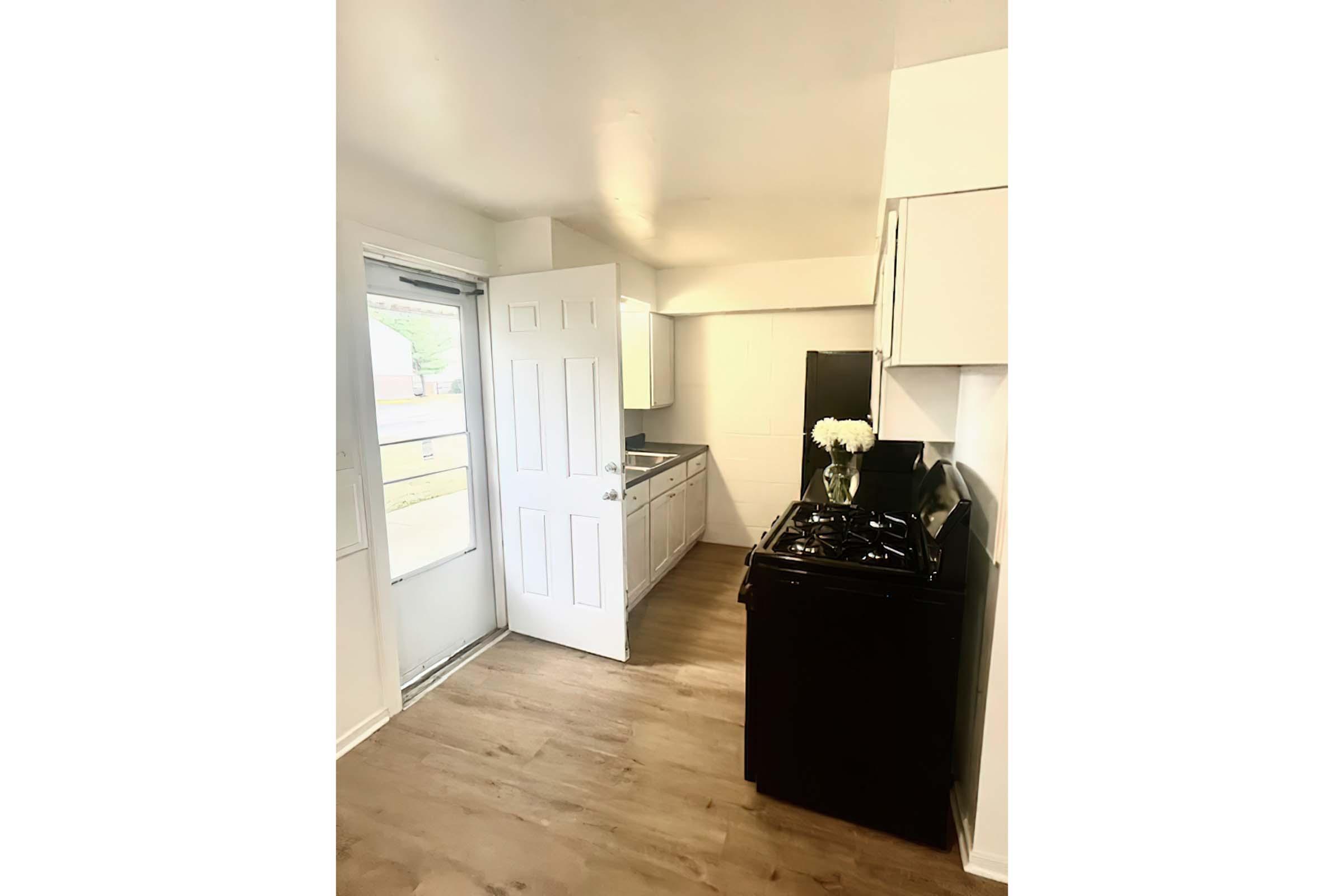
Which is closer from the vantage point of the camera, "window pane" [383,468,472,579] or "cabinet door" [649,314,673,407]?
"window pane" [383,468,472,579]

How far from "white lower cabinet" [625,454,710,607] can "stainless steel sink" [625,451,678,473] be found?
122mm

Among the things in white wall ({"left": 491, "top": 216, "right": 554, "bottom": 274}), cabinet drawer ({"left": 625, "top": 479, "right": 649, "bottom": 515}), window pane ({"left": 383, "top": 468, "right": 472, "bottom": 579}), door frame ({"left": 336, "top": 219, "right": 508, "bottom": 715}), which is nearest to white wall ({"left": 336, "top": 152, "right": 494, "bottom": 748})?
door frame ({"left": 336, "top": 219, "right": 508, "bottom": 715})

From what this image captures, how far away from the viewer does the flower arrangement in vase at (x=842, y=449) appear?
2334 millimetres

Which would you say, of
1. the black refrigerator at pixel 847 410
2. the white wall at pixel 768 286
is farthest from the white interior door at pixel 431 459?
the black refrigerator at pixel 847 410

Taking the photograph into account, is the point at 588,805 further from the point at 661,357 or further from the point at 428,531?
the point at 661,357

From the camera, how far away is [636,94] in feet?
4.99

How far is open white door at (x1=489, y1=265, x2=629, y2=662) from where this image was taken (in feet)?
8.57

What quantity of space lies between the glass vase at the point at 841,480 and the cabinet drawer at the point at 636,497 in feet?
3.67

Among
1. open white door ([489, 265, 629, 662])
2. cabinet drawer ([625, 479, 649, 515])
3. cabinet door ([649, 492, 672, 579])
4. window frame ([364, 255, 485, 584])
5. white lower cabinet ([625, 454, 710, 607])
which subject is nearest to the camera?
window frame ([364, 255, 485, 584])

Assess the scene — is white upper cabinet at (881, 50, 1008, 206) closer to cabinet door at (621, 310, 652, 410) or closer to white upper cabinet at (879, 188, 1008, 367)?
white upper cabinet at (879, 188, 1008, 367)

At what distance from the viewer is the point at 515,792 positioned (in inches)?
74.4

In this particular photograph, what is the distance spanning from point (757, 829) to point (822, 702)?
476 mm

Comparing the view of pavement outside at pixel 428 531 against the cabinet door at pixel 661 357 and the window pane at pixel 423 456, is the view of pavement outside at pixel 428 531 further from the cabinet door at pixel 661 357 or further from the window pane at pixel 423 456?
the cabinet door at pixel 661 357
